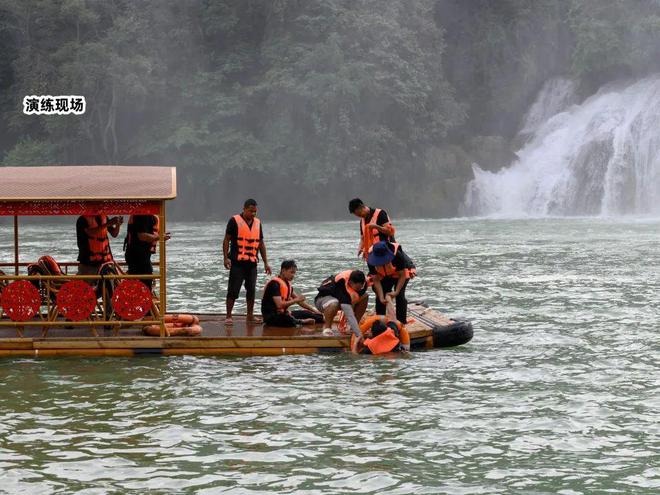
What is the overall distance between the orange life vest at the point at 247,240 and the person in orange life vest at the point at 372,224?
1.23m

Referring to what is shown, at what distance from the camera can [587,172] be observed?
4762 cm

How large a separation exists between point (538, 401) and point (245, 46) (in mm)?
43987

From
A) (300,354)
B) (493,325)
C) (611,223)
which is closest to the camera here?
(300,354)

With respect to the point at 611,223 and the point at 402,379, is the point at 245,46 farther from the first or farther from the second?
the point at 402,379

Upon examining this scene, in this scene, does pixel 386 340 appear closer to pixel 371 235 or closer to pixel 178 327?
pixel 371 235

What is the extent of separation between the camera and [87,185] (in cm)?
1197

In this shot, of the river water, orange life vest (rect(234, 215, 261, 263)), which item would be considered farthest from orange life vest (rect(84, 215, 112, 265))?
orange life vest (rect(234, 215, 261, 263))

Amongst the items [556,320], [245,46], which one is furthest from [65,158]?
[556,320]

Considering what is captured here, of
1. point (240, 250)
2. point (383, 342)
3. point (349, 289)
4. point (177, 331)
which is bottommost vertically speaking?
point (383, 342)

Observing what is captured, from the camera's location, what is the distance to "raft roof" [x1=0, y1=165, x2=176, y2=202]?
1177 cm

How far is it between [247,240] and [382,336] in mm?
2166

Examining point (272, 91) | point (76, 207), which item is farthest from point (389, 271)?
point (272, 91)

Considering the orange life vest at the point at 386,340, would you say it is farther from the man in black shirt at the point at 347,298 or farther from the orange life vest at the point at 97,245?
the orange life vest at the point at 97,245

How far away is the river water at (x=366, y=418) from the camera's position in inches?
318
